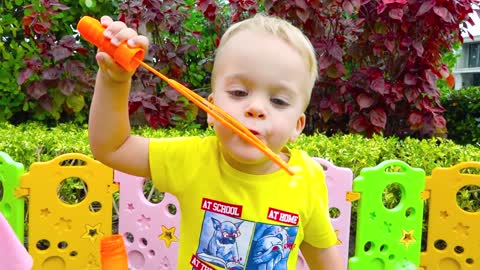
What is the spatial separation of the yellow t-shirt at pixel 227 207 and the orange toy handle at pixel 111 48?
0.32 meters

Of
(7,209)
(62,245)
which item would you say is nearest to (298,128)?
(7,209)

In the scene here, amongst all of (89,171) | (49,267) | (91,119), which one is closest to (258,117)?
(91,119)

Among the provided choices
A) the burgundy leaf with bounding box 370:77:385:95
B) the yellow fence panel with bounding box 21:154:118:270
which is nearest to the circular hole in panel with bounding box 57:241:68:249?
the yellow fence panel with bounding box 21:154:118:270

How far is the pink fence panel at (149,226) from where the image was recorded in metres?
2.70

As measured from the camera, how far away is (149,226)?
107 inches

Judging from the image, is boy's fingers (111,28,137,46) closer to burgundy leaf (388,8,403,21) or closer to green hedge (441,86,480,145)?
burgundy leaf (388,8,403,21)

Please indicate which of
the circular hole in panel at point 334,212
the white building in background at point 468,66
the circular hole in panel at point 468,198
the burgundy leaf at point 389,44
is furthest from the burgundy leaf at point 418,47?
the white building in background at point 468,66

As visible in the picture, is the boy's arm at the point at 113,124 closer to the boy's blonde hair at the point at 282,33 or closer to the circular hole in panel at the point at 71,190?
the boy's blonde hair at the point at 282,33

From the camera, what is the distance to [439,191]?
9.55 ft

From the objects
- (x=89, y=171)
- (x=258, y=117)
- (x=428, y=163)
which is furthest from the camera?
(x=428, y=163)

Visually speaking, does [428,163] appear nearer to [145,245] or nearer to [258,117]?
[145,245]

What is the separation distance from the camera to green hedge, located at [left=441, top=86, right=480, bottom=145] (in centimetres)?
625

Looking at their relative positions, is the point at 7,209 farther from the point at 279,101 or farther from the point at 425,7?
the point at 425,7

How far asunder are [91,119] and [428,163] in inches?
91.5
